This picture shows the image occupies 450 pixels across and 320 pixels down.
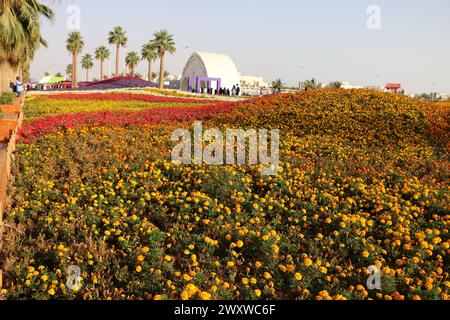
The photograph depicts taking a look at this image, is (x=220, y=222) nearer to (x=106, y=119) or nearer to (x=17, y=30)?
(x=106, y=119)

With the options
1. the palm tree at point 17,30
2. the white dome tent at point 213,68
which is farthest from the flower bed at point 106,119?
the white dome tent at point 213,68

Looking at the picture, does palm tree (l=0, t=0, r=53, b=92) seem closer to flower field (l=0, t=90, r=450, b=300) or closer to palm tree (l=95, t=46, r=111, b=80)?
flower field (l=0, t=90, r=450, b=300)

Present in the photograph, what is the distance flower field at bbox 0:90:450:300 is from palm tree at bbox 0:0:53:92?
8682mm

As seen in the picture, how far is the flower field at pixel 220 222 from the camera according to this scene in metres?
3.99

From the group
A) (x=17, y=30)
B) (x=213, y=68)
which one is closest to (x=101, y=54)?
(x=213, y=68)

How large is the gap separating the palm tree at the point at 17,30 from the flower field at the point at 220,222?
8.68 m

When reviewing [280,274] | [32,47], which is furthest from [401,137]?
[32,47]

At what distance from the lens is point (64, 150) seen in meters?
8.30

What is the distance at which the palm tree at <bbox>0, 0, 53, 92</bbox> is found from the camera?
50.0 feet

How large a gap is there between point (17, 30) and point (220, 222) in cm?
1611

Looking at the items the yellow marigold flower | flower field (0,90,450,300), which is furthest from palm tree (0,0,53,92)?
the yellow marigold flower

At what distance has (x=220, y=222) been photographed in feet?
16.8

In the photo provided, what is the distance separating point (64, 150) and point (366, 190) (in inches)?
263
